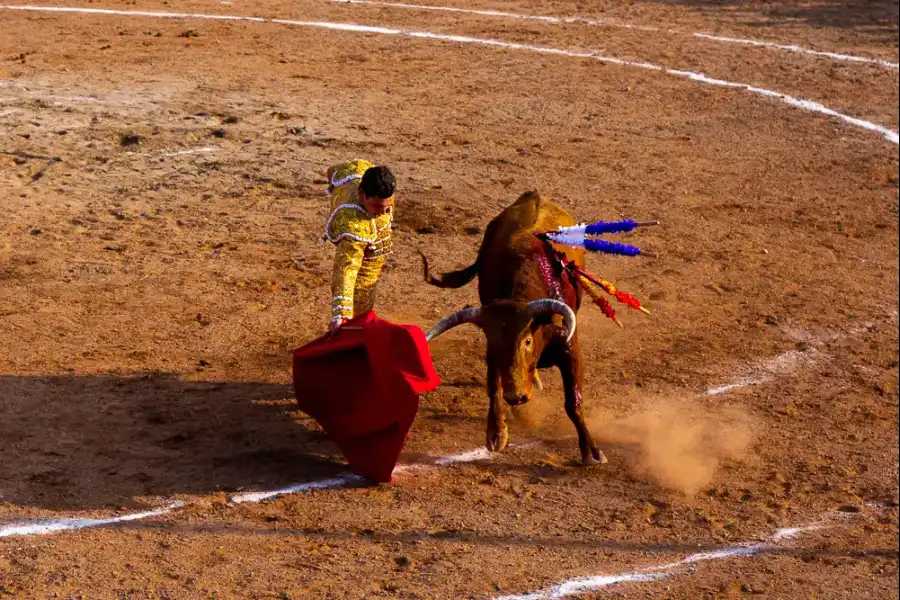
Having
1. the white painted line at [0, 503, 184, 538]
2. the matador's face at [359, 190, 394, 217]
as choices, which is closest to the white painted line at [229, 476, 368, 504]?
the white painted line at [0, 503, 184, 538]

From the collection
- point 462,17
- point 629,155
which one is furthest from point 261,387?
point 462,17

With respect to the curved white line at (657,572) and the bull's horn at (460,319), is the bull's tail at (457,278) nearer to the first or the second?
the bull's horn at (460,319)

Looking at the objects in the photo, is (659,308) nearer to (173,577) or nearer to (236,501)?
(236,501)

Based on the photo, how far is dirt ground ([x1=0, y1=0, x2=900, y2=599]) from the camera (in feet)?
21.6

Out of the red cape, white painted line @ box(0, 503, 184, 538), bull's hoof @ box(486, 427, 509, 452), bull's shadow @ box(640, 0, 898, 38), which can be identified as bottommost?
white painted line @ box(0, 503, 184, 538)

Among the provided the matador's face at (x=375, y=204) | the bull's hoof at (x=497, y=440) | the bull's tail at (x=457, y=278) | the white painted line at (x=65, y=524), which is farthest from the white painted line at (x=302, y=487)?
A: the bull's tail at (x=457, y=278)

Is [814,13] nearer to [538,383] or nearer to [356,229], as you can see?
[538,383]

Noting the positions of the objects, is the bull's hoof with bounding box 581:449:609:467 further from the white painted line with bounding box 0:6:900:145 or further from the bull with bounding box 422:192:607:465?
the white painted line with bounding box 0:6:900:145

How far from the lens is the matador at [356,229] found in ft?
23.1

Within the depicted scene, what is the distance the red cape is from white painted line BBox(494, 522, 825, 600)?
114 centimetres

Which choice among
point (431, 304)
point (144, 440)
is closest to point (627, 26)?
point (431, 304)

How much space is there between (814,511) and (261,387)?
3.25 meters

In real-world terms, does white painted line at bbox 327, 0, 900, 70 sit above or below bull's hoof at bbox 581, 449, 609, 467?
above

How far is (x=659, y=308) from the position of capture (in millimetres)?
9656
